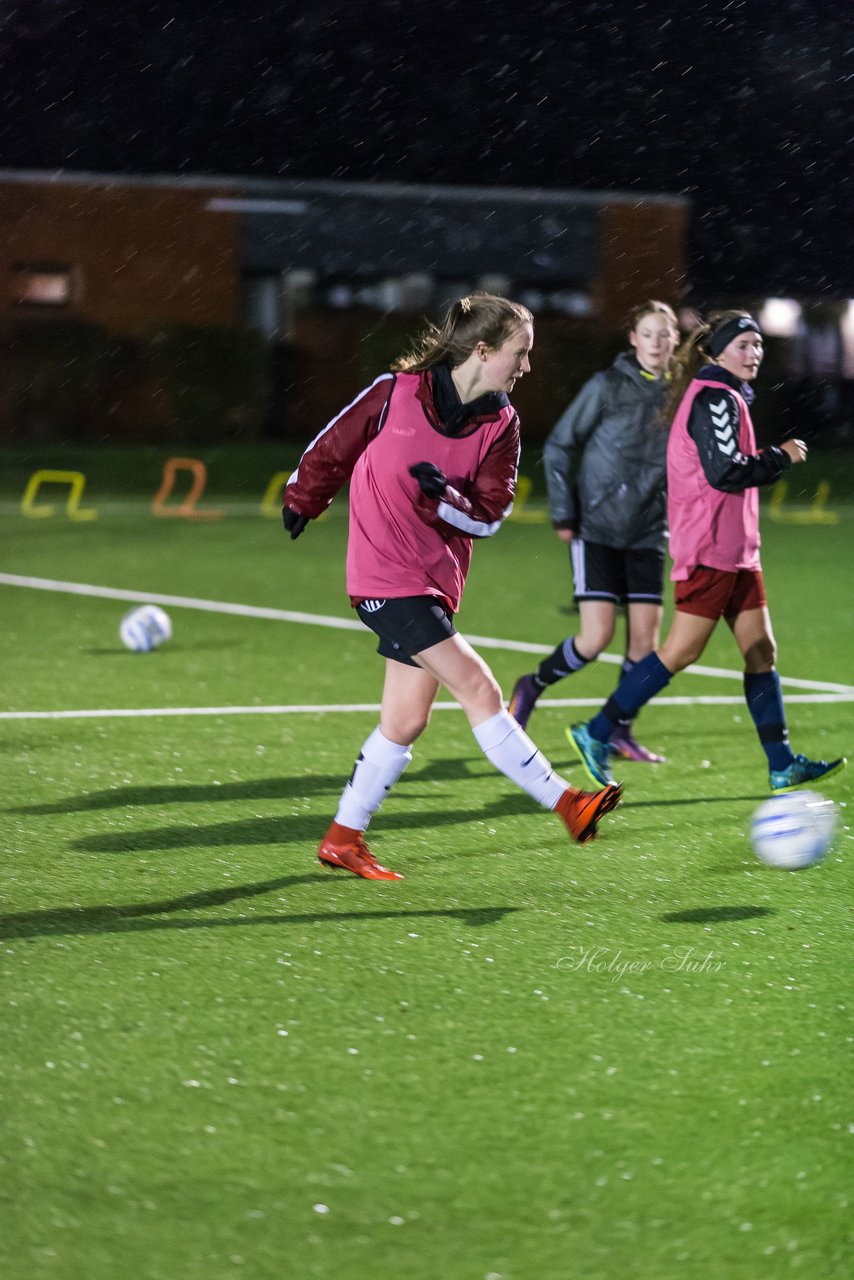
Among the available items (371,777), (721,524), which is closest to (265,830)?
(371,777)

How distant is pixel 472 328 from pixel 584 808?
1.60 metres

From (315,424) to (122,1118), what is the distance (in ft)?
110

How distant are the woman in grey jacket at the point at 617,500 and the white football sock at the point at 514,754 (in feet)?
7.50

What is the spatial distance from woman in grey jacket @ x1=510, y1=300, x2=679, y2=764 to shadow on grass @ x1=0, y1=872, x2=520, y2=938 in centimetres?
273

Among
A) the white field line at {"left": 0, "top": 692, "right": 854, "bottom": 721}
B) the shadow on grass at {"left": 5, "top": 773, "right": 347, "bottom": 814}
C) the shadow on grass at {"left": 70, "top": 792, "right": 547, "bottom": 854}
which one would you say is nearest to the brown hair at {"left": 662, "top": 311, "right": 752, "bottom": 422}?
the shadow on grass at {"left": 70, "top": 792, "right": 547, "bottom": 854}

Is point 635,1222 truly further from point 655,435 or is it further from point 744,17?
point 744,17

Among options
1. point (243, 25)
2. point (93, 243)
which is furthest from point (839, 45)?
point (93, 243)

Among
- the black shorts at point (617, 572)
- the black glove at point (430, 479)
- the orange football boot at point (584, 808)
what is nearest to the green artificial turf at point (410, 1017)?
the orange football boot at point (584, 808)

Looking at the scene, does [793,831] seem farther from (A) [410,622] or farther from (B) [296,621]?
(B) [296,621]

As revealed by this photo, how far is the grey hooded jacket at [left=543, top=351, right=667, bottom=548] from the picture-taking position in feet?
26.4

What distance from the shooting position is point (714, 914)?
18.5 feet

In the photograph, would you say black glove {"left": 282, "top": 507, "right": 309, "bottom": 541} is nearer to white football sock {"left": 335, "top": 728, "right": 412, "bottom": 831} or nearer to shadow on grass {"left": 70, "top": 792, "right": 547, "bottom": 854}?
white football sock {"left": 335, "top": 728, "right": 412, "bottom": 831}

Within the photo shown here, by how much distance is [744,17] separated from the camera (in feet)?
128

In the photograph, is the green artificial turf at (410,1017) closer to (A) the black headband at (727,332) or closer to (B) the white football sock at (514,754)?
(B) the white football sock at (514,754)
